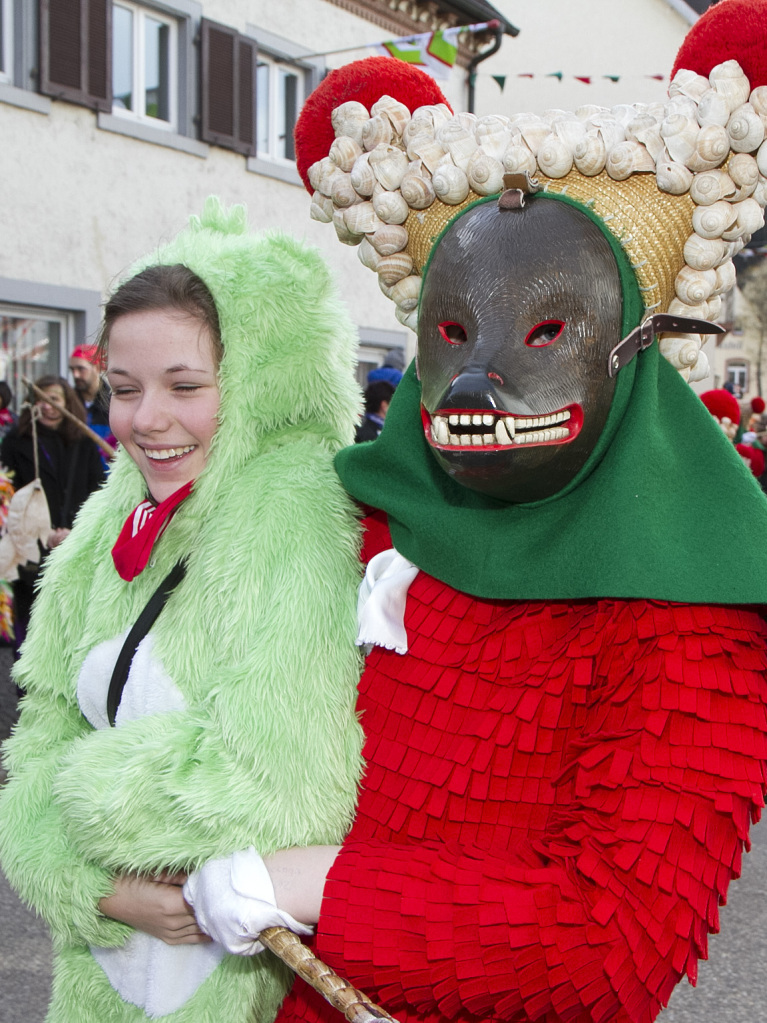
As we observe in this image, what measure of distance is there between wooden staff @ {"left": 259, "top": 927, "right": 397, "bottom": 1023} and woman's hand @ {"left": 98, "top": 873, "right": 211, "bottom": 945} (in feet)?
0.60

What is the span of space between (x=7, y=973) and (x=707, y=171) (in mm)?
3228

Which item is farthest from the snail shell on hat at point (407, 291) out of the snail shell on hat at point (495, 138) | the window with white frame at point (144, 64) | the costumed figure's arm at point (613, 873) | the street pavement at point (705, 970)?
the window with white frame at point (144, 64)

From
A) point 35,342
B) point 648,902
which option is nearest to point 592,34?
point 35,342

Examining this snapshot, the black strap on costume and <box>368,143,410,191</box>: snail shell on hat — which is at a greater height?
<box>368,143,410,191</box>: snail shell on hat

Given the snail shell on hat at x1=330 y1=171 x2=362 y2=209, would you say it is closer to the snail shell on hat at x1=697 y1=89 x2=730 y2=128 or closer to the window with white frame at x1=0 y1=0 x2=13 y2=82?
the snail shell on hat at x1=697 y1=89 x2=730 y2=128

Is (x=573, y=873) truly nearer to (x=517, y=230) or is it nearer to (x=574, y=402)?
(x=574, y=402)

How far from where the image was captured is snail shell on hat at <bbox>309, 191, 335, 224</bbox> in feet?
5.55

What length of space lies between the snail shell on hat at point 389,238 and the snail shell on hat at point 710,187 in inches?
16.5

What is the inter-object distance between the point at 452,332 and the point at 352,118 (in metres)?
0.40

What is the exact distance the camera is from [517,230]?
138 cm

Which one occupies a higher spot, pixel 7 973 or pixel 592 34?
pixel 592 34

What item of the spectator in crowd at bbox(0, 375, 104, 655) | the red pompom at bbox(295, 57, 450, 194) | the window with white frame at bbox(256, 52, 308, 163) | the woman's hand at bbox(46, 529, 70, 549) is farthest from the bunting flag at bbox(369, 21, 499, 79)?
the red pompom at bbox(295, 57, 450, 194)

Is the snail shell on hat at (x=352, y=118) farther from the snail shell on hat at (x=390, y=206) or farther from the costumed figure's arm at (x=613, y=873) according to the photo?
the costumed figure's arm at (x=613, y=873)

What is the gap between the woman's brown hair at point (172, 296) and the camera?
1.60 meters
